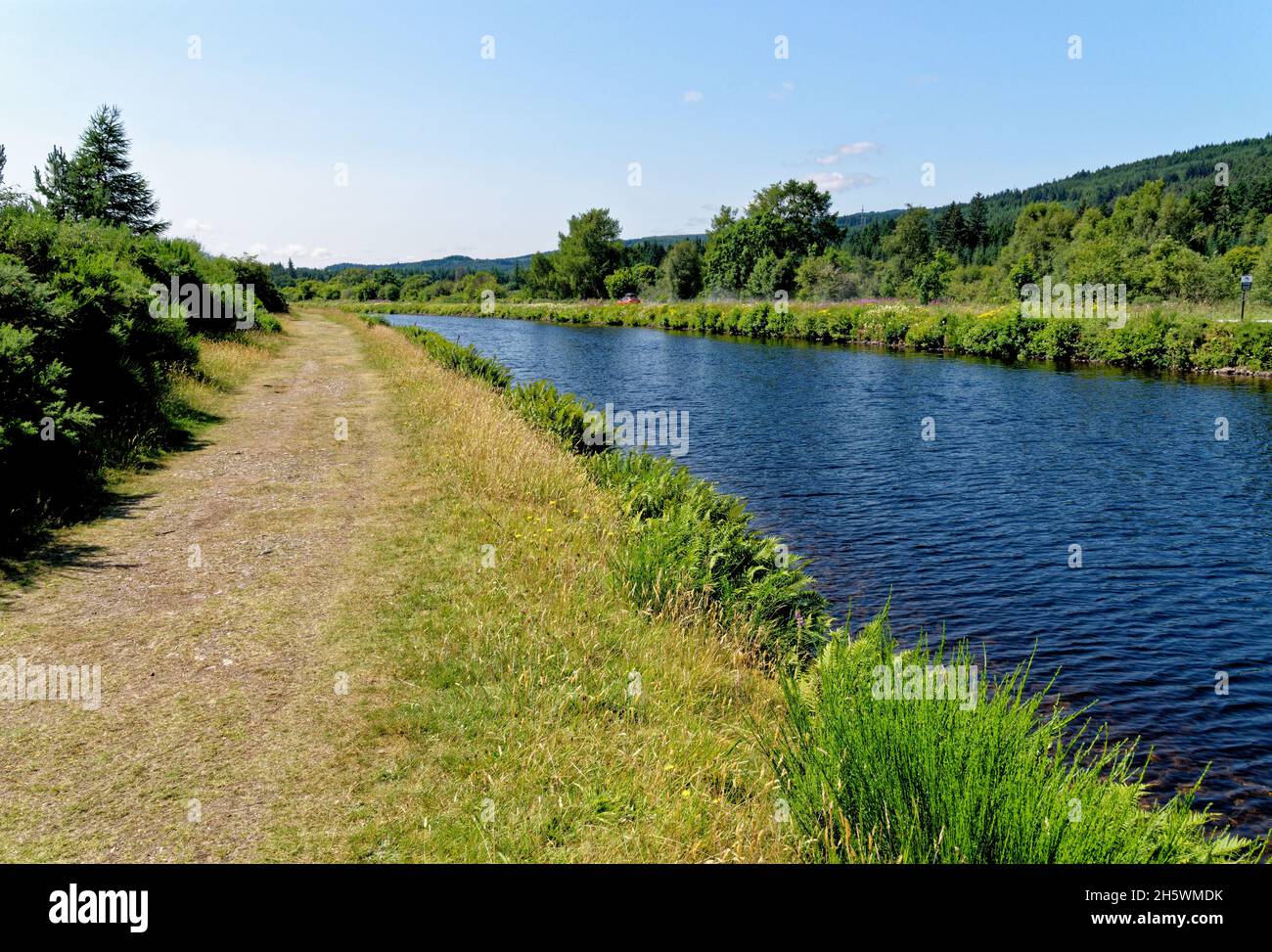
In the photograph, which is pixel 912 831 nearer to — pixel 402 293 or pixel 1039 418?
pixel 1039 418

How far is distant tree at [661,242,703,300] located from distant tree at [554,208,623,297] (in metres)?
19.8

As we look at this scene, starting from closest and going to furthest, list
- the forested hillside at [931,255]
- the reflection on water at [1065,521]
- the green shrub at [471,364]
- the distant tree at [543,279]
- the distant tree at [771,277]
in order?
1. the reflection on water at [1065,521]
2. the green shrub at [471,364]
3. the forested hillside at [931,255]
4. the distant tree at [771,277]
5. the distant tree at [543,279]

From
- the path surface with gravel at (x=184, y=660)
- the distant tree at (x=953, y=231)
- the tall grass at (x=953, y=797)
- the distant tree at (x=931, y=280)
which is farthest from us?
the distant tree at (x=953, y=231)

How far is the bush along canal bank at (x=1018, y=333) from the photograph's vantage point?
34750 mm

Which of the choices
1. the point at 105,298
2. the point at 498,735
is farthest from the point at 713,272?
the point at 498,735

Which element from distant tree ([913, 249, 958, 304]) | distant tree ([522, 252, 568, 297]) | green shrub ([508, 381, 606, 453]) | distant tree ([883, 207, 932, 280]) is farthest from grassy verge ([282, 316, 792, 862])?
distant tree ([522, 252, 568, 297])

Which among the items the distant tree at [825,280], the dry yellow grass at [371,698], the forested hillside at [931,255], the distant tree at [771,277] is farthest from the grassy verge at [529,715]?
the distant tree at [771,277]

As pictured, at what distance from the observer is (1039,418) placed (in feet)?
86.5

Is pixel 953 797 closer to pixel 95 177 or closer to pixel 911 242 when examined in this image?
pixel 95 177

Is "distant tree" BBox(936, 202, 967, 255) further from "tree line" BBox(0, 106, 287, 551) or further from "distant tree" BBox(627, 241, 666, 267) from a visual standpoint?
"tree line" BBox(0, 106, 287, 551)

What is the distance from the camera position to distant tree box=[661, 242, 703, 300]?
116 meters

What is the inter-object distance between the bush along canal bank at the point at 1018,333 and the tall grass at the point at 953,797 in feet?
127

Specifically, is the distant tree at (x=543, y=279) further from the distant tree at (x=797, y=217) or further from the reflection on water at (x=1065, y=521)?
the reflection on water at (x=1065, y=521)
